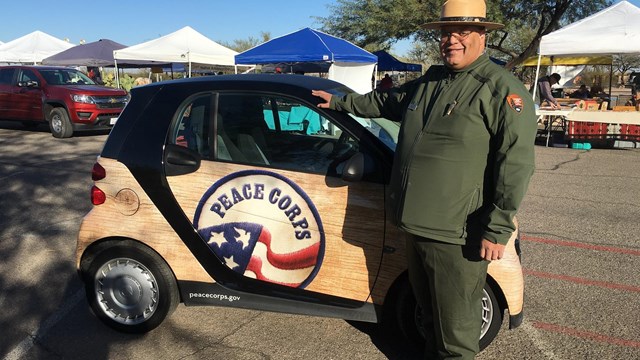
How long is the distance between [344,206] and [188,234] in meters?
0.99

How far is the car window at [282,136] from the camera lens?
2943mm

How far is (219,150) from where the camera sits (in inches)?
121

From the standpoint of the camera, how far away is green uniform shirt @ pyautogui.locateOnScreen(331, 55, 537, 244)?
2.08 meters

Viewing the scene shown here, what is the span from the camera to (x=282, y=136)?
3.23 m

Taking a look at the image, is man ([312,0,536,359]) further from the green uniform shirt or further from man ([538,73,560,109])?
man ([538,73,560,109])

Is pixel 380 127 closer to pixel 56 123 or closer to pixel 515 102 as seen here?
pixel 515 102

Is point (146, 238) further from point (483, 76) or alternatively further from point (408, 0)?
point (408, 0)

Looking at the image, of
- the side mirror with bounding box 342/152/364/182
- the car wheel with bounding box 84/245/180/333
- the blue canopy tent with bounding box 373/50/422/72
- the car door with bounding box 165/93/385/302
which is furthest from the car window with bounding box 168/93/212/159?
the blue canopy tent with bounding box 373/50/422/72

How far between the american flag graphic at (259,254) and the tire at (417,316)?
1.72 ft

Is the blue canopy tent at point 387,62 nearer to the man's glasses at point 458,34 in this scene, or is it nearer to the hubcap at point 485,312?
the hubcap at point 485,312

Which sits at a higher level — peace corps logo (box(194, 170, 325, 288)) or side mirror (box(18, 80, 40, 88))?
side mirror (box(18, 80, 40, 88))

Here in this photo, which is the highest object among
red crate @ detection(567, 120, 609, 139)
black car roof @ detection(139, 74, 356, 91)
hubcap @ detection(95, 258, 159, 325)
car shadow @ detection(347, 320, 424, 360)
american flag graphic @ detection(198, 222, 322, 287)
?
black car roof @ detection(139, 74, 356, 91)

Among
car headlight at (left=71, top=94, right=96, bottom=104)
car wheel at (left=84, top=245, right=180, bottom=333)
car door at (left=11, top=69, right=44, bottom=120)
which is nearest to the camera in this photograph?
car wheel at (left=84, top=245, right=180, bottom=333)

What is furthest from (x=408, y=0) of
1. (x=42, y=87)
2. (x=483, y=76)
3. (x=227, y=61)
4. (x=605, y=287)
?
(x=483, y=76)
